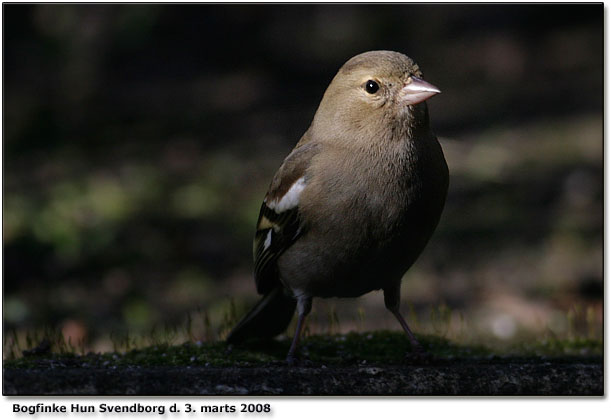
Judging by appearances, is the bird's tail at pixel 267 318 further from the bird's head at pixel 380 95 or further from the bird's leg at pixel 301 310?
the bird's head at pixel 380 95

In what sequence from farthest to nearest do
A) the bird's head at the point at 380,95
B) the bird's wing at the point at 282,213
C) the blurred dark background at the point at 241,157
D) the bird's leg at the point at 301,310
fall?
the blurred dark background at the point at 241,157, the bird's leg at the point at 301,310, the bird's wing at the point at 282,213, the bird's head at the point at 380,95

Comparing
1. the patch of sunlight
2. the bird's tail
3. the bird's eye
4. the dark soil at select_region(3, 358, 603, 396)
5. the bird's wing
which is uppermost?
the bird's eye

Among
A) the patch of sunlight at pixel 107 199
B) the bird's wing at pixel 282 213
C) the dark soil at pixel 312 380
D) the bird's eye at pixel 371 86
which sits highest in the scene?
the bird's eye at pixel 371 86

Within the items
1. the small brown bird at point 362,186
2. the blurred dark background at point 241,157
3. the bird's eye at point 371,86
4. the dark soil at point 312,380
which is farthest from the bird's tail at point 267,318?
the bird's eye at point 371,86

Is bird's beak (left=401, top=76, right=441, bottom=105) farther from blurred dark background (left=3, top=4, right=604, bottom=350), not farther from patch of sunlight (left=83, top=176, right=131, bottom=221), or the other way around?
patch of sunlight (left=83, top=176, right=131, bottom=221)

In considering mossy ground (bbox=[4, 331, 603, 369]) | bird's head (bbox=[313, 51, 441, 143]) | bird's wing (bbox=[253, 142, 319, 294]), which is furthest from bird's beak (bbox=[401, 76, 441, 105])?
mossy ground (bbox=[4, 331, 603, 369])

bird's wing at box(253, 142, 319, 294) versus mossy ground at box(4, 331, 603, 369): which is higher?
bird's wing at box(253, 142, 319, 294)
